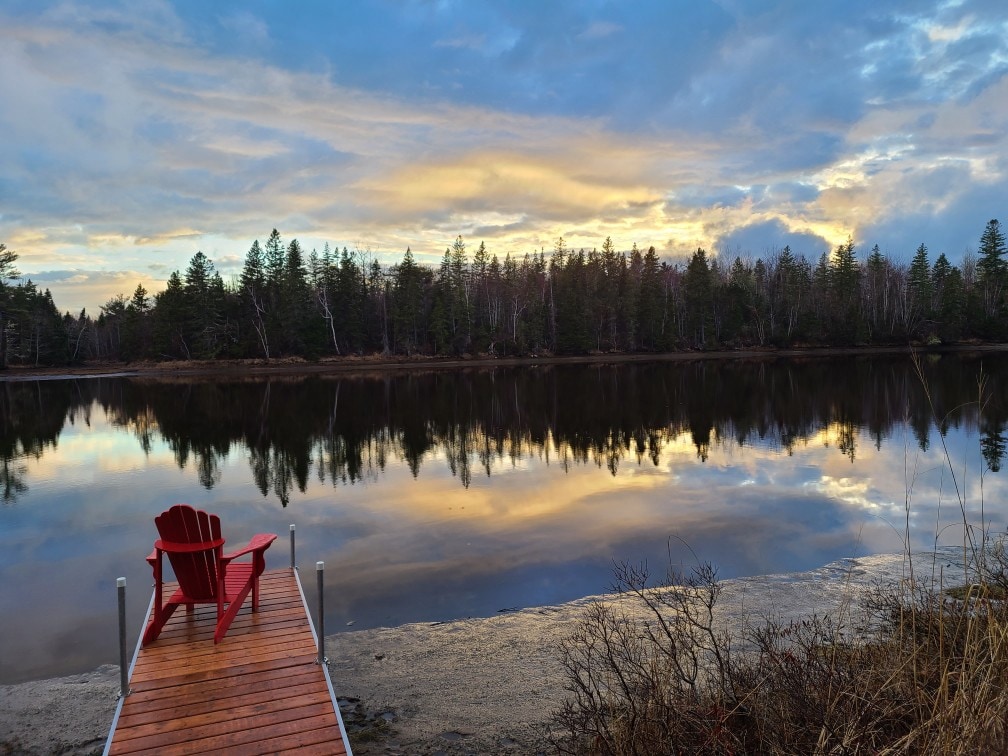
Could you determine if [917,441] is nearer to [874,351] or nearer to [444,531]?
[444,531]

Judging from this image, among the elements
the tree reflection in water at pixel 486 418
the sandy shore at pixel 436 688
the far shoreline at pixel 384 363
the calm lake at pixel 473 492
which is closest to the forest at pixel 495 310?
the far shoreline at pixel 384 363

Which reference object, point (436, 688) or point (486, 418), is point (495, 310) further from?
point (436, 688)

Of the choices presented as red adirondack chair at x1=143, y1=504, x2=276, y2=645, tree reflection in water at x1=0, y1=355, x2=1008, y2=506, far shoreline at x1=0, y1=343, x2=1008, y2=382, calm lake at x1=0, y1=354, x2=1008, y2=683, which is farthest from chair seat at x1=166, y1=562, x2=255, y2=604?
far shoreline at x1=0, y1=343, x2=1008, y2=382

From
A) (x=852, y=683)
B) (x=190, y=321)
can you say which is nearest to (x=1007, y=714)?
(x=852, y=683)

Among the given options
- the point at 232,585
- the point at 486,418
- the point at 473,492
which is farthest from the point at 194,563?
the point at 486,418

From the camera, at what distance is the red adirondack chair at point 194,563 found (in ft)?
17.7

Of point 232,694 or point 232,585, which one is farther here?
point 232,585

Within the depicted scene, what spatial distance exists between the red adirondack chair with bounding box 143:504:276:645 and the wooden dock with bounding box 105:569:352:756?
0.18 meters

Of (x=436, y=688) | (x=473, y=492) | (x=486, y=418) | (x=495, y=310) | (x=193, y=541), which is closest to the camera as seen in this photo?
(x=193, y=541)

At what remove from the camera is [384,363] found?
6644cm

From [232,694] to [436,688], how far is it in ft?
6.90

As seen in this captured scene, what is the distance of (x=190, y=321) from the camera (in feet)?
213

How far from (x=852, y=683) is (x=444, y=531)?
852 cm

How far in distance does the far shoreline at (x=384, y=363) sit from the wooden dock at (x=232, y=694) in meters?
54.3
